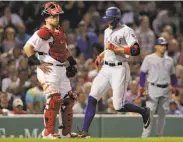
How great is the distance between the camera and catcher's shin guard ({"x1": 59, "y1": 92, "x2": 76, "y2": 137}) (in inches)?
499

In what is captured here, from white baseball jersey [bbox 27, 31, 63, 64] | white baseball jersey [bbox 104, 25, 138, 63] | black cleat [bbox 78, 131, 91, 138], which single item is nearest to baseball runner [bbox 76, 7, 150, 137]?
white baseball jersey [bbox 104, 25, 138, 63]

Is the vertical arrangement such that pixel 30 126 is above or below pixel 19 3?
below

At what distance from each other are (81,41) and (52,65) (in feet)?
26.8

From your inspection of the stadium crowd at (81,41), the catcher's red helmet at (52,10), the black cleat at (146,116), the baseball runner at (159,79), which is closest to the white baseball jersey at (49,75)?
the catcher's red helmet at (52,10)

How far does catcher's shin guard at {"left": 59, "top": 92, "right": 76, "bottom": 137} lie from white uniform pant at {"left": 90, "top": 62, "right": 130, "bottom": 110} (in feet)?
2.59

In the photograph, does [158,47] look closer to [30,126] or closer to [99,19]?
[30,126]

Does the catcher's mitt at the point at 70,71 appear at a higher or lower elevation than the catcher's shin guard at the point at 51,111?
higher

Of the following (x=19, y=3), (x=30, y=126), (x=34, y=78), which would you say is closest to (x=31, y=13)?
(x=19, y=3)

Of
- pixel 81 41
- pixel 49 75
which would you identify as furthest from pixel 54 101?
pixel 81 41

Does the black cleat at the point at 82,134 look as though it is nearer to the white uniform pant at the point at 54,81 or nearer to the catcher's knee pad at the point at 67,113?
the catcher's knee pad at the point at 67,113

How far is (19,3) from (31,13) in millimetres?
397

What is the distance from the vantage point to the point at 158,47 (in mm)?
16203

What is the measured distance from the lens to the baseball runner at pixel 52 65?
1238cm

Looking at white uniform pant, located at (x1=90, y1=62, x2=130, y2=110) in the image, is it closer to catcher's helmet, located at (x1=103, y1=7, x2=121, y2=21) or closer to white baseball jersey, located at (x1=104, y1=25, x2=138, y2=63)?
white baseball jersey, located at (x1=104, y1=25, x2=138, y2=63)
